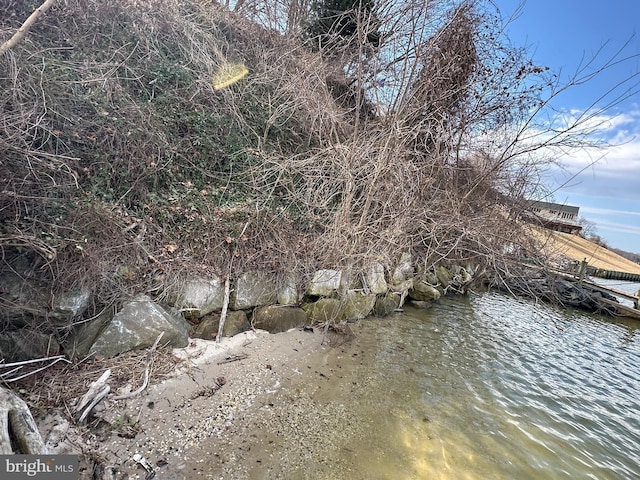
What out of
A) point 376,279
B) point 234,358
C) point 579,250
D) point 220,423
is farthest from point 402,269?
point 579,250

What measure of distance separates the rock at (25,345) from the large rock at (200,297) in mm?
1292

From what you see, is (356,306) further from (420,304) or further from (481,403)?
(481,403)

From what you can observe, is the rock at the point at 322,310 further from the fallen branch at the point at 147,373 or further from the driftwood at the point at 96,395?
the driftwood at the point at 96,395

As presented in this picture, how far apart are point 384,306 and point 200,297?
387cm

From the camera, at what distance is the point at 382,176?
215 inches

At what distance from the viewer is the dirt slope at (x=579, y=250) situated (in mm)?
7394

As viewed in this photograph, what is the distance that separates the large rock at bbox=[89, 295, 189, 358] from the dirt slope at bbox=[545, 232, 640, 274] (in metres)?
8.06

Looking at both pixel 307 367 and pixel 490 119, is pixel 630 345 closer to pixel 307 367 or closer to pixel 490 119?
pixel 490 119

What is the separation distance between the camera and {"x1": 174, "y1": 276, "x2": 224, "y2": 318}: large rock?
4113mm

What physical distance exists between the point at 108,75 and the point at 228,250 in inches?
124

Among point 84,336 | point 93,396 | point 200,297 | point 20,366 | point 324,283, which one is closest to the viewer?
point 93,396

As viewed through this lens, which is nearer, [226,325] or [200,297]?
[200,297]

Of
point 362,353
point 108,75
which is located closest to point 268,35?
point 108,75

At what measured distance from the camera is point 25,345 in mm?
2971
